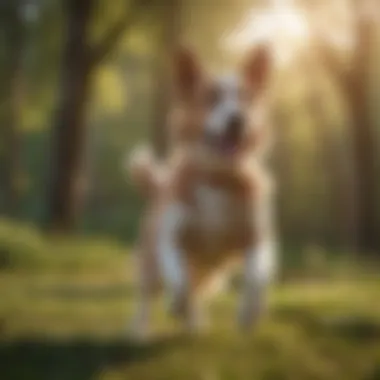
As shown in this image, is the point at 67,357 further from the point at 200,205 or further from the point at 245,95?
the point at 245,95

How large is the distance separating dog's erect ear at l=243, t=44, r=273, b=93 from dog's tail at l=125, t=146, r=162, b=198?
198 millimetres

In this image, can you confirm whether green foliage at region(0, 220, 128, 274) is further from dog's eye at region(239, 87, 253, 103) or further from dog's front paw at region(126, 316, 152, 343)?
dog's eye at region(239, 87, 253, 103)

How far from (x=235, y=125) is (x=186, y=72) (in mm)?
122

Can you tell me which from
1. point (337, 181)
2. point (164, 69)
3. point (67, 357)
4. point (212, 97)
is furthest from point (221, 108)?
point (67, 357)

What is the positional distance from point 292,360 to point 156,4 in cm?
62

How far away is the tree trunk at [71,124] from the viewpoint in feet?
4.83

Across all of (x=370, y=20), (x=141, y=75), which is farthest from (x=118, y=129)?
(x=370, y=20)

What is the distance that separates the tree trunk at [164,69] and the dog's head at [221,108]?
2 centimetres

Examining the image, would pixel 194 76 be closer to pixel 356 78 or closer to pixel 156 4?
pixel 156 4

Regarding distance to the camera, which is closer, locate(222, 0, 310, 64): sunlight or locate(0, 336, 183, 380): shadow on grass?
locate(0, 336, 183, 380): shadow on grass

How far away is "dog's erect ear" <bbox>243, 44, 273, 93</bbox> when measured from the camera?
1475 mm

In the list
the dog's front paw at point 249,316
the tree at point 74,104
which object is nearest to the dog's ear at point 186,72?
the tree at point 74,104

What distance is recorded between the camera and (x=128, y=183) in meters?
1.46

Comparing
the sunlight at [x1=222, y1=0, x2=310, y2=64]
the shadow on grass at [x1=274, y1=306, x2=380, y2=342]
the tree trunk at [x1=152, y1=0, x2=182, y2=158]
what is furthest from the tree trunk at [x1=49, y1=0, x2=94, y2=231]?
the shadow on grass at [x1=274, y1=306, x2=380, y2=342]
